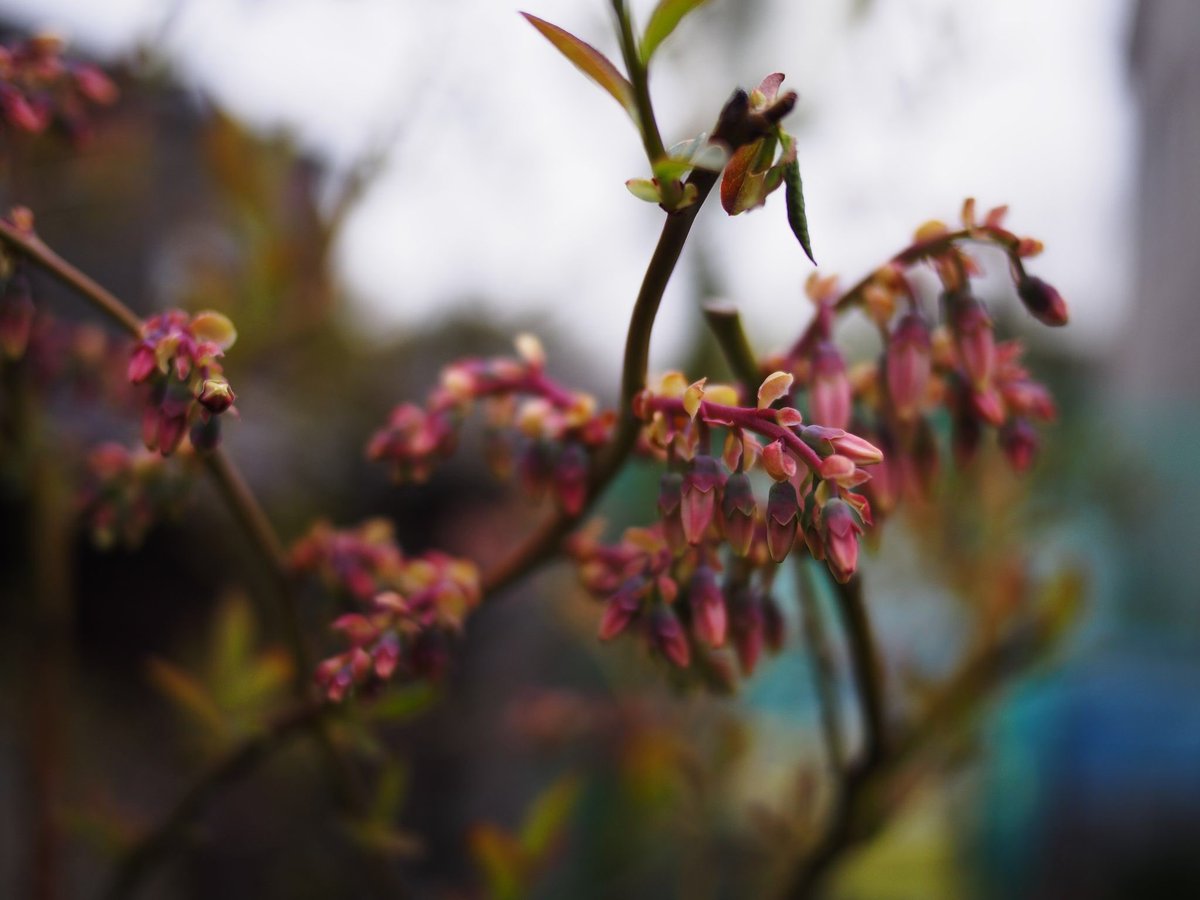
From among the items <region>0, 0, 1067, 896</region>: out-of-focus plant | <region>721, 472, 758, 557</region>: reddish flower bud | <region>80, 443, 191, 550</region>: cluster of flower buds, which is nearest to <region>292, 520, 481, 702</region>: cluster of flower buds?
<region>0, 0, 1067, 896</region>: out-of-focus plant

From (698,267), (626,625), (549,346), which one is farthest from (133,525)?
(549,346)

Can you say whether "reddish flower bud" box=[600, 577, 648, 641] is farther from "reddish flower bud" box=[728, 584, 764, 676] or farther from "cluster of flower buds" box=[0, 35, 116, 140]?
"cluster of flower buds" box=[0, 35, 116, 140]

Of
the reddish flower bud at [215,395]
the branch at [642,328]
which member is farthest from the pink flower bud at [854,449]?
the reddish flower bud at [215,395]

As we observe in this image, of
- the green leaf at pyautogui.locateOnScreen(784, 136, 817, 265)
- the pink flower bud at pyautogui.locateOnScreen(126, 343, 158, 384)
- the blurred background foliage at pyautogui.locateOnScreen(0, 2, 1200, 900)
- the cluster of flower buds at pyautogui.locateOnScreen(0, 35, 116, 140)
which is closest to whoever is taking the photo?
the green leaf at pyautogui.locateOnScreen(784, 136, 817, 265)

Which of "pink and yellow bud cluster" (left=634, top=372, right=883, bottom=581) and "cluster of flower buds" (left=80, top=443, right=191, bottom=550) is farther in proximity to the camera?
"cluster of flower buds" (left=80, top=443, right=191, bottom=550)

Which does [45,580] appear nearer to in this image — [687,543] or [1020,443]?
[687,543]

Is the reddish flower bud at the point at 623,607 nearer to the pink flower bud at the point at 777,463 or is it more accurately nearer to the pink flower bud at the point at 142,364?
the pink flower bud at the point at 777,463

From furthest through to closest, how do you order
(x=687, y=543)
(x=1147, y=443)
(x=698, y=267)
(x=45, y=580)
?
(x=1147, y=443)
(x=698, y=267)
(x=45, y=580)
(x=687, y=543)
